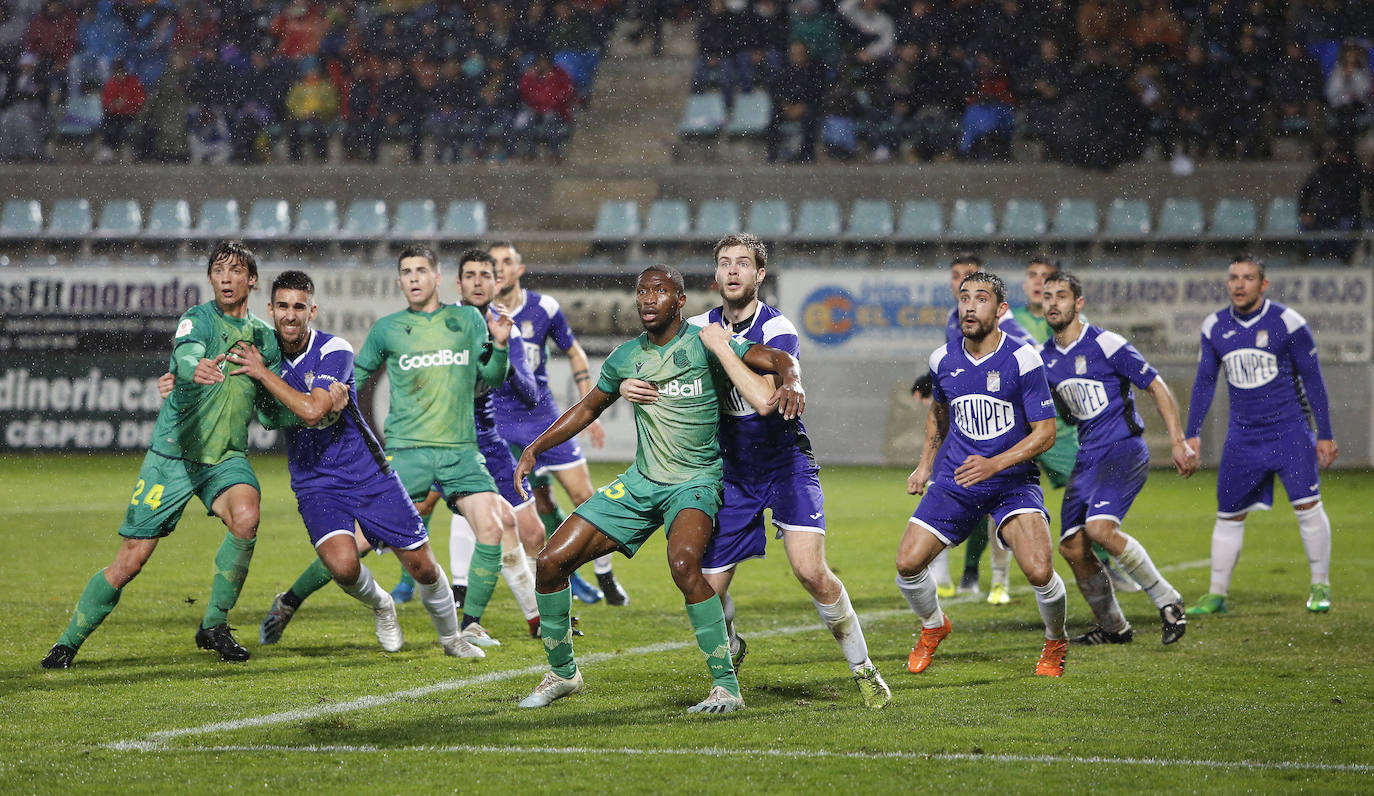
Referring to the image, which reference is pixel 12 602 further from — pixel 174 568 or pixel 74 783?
pixel 74 783

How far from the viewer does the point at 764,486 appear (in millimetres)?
6281

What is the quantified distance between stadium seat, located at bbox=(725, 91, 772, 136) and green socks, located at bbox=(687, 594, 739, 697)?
18.8 metres

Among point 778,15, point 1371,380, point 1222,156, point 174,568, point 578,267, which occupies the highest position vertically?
point 778,15

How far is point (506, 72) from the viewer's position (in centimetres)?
2494

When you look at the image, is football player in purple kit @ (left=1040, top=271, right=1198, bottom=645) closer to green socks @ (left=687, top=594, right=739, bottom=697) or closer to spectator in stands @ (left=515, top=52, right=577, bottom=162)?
green socks @ (left=687, top=594, right=739, bottom=697)

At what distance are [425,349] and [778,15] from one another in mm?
18380

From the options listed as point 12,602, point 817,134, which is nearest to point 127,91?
point 817,134

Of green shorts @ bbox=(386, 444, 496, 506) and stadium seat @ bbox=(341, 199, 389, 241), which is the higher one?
stadium seat @ bbox=(341, 199, 389, 241)

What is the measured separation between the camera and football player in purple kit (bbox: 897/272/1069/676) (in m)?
6.77

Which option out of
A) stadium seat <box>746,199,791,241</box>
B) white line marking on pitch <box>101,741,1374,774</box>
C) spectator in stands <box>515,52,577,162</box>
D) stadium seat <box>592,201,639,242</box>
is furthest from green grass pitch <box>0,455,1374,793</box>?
spectator in stands <box>515,52,577,162</box>

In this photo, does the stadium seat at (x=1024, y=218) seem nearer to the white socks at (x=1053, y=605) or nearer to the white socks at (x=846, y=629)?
the white socks at (x=1053, y=605)

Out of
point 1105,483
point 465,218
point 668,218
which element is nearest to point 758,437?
point 1105,483

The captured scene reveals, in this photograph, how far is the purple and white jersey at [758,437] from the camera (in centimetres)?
624

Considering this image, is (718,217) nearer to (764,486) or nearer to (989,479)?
(989,479)
